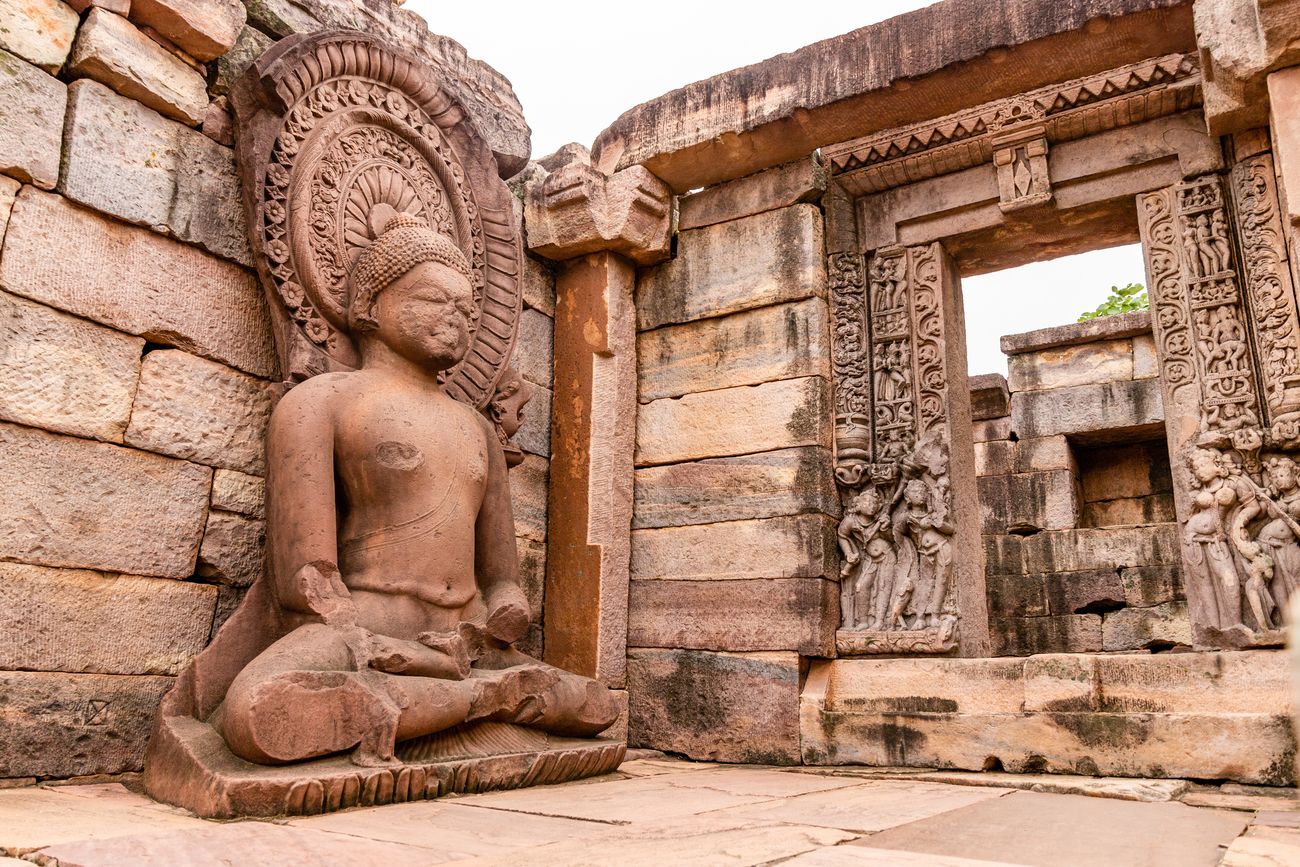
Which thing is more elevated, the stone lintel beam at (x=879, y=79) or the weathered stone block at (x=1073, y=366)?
the stone lintel beam at (x=879, y=79)

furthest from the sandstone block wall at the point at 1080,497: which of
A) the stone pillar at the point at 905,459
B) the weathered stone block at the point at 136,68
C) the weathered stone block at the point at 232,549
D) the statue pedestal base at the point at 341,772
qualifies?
the weathered stone block at the point at 136,68

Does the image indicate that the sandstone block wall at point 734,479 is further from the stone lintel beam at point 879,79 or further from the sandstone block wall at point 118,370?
the sandstone block wall at point 118,370

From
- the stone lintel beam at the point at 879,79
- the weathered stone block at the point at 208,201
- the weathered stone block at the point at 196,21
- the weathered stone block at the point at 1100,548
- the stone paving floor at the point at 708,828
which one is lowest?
the stone paving floor at the point at 708,828

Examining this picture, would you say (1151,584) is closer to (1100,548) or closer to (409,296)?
(1100,548)

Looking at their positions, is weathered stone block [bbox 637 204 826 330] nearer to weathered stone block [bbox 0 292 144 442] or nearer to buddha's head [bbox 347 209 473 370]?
buddha's head [bbox 347 209 473 370]

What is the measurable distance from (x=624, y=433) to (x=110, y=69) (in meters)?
2.92

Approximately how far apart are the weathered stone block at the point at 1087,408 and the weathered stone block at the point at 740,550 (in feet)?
14.0

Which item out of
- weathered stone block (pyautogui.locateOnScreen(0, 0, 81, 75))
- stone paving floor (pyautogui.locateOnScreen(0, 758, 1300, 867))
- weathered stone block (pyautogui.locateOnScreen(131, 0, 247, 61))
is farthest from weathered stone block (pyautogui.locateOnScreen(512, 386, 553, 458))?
weathered stone block (pyautogui.locateOnScreen(0, 0, 81, 75))

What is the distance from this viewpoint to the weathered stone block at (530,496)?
529 centimetres

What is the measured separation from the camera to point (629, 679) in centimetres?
523

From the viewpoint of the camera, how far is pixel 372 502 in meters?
3.82

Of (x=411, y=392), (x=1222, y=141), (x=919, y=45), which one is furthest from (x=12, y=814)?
(x=1222, y=141)

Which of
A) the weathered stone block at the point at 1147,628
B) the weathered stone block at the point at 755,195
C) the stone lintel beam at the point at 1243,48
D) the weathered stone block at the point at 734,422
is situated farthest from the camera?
the weathered stone block at the point at 1147,628

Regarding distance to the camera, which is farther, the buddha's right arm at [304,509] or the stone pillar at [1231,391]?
the stone pillar at [1231,391]
